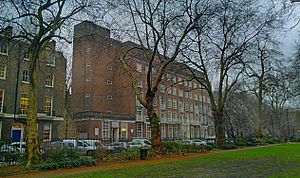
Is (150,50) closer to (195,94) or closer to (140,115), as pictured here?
(140,115)

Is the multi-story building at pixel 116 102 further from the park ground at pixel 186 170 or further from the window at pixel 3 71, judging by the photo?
the park ground at pixel 186 170

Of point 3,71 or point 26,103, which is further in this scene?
point 26,103

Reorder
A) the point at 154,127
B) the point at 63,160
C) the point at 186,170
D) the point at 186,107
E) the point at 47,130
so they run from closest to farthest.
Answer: the point at 186,170, the point at 63,160, the point at 154,127, the point at 47,130, the point at 186,107

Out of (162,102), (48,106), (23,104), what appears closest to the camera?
(23,104)

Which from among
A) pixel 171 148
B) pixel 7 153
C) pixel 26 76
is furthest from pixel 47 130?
pixel 7 153

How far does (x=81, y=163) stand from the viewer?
16.8 m

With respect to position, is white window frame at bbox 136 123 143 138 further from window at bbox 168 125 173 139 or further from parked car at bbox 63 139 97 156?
parked car at bbox 63 139 97 156

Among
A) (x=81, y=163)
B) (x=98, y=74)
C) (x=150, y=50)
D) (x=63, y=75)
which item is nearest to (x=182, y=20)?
(x=150, y=50)

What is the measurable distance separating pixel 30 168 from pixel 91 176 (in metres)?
4.88

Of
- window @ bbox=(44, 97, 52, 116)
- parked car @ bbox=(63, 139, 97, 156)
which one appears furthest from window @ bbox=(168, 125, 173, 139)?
parked car @ bbox=(63, 139, 97, 156)

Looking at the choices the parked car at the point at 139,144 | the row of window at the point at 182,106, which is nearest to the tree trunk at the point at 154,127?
the parked car at the point at 139,144

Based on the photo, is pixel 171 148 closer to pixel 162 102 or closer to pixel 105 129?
pixel 105 129

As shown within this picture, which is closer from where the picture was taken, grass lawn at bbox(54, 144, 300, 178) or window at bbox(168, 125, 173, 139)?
grass lawn at bbox(54, 144, 300, 178)

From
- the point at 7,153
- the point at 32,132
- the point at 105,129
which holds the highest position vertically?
the point at 32,132
